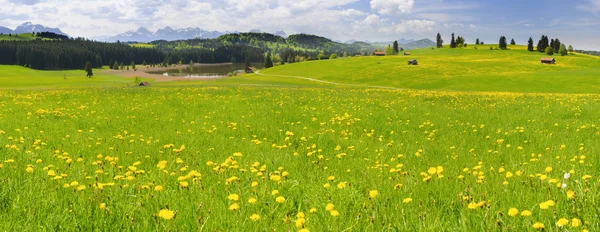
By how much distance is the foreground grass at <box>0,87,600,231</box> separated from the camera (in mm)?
3266

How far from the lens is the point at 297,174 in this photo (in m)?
5.62

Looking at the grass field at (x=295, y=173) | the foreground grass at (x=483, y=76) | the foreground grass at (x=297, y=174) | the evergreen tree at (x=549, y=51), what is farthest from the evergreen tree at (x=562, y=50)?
the foreground grass at (x=297, y=174)

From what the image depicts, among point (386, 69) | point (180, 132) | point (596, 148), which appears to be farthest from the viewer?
point (386, 69)

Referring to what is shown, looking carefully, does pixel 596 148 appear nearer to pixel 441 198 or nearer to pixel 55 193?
pixel 441 198

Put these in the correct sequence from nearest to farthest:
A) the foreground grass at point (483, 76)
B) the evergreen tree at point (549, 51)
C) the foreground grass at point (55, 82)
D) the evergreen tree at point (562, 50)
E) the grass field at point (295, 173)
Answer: the grass field at point (295, 173) → the foreground grass at point (483, 76) → the foreground grass at point (55, 82) → the evergreen tree at point (562, 50) → the evergreen tree at point (549, 51)

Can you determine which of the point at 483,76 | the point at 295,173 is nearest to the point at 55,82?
the point at 295,173

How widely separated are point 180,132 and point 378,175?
5.92 m

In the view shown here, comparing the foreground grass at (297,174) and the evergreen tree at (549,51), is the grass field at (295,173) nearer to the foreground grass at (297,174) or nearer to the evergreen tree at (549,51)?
the foreground grass at (297,174)

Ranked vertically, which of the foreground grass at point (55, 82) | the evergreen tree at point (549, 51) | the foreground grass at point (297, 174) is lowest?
the foreground grass at point (297, 174)

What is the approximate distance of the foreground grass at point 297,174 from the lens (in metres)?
3.27

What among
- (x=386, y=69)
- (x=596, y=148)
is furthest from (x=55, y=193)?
(x=386, y=69)

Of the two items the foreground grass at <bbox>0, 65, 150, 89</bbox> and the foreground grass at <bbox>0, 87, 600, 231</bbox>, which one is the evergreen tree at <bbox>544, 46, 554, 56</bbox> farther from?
the foreground grass at <bbox>0, 87, 600, 231</bbox>

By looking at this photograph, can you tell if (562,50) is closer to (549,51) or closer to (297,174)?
(549,51)

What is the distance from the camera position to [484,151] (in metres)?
7.38
